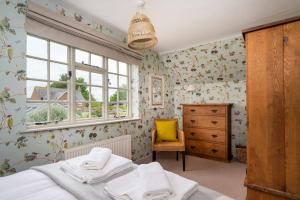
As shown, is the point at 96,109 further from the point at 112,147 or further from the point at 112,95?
the point at 112,147

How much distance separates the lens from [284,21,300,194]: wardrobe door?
120cm

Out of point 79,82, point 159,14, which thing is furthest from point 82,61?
point 159,14

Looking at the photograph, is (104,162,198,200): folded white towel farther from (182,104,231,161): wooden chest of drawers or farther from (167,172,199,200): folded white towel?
(182,104,231,161): wooden chest of drawers

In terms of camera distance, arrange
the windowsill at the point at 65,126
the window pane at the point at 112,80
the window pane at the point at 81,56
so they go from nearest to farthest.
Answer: the windowsill at the point at 65,126
the window pane at the point at 81,56
the window pane at the point at 112,80

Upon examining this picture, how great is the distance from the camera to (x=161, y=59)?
4191 millimetres

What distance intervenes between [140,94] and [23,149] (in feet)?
7.17

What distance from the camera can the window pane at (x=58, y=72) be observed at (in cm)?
229

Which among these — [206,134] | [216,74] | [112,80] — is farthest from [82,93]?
[216,74]

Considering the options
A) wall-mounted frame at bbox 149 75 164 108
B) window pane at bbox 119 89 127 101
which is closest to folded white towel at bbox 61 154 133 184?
window pane at bbox 119 89 127 101

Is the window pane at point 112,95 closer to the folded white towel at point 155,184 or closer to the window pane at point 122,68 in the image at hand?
the window pane at point 122,68

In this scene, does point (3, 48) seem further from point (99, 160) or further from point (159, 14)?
point (159, 14)

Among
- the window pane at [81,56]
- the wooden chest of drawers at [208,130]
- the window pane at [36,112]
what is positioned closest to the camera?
the window pane at [36,112]

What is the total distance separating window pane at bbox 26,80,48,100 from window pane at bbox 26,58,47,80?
0.09m

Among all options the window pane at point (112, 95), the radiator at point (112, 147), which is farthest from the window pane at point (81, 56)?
the radiator at point (112, 147)
